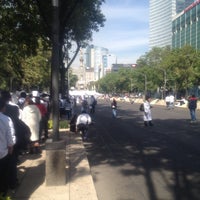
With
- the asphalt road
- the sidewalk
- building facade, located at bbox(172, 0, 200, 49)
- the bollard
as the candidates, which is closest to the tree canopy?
the asphalt road

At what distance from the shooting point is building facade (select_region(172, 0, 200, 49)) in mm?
125125

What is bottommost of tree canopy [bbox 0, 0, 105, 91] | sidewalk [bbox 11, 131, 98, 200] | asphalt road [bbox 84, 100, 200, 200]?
asphalt road [bbox 84, 100, 200, 200]

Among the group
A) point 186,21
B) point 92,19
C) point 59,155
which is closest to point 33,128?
point 59,155

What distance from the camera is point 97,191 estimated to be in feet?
28.1

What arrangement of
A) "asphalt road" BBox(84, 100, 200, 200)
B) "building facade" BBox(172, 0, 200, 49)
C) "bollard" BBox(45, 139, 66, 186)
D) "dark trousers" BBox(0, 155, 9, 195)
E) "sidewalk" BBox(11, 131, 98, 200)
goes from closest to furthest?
1. "dark trousers" BBox(0, 155, 9, 195)
2. "sidewalk" BBox(11, 131, 98, 200)
3. "asphalt road" BBox(84, 100, 200, 200)
4. "bollard" BBox(45, 139, 66, 186)
5. "building facade" BBox(172, 0, 200, 49)

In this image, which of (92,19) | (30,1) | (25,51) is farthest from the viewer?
(92,19)

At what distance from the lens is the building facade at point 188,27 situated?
411 feet

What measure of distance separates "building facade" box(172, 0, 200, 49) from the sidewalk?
11645 cm

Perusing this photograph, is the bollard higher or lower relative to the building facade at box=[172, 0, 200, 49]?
lower

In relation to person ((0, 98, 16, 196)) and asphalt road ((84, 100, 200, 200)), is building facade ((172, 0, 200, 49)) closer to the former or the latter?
asphalt road ((84, 100, 200, 200))

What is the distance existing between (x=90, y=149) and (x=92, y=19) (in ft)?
53.5

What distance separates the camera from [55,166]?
8.61 m

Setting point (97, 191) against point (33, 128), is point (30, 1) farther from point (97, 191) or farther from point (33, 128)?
point (97, 191)

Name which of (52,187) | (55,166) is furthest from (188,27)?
(52,187)
